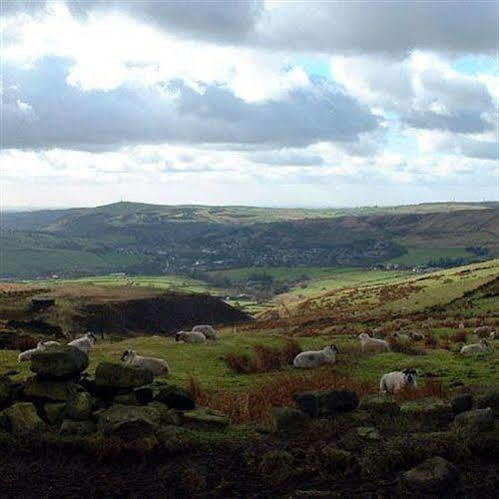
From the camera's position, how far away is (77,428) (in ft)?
57.1

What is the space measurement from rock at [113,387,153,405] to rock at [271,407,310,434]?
4.07 metres

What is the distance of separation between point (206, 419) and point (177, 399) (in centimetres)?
153

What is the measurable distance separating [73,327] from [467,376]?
48854 mm

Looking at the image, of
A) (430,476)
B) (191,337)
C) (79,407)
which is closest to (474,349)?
(191,337)

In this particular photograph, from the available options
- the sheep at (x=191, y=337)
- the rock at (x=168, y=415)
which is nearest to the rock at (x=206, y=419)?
the rock at (x=168, y=415)

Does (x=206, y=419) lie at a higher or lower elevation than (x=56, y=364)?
lower

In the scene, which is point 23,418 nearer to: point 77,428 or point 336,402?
point 77,428

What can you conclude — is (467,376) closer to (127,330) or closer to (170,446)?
(170,446)

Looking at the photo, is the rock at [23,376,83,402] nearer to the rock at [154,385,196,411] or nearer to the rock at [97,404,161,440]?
the rock at [97,404,161,440]

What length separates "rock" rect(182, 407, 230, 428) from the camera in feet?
58.4

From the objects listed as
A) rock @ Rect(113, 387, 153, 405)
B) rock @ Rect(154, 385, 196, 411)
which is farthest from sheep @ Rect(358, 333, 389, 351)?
rock @ Rect(113, 387, 153, 405)

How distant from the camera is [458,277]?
3900 inches

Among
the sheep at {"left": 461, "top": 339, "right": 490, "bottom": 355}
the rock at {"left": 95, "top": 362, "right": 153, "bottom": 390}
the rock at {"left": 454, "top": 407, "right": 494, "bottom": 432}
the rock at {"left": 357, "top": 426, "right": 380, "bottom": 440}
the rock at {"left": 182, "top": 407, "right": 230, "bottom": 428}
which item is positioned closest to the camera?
the rock at {"left": 454, "top": 407, "right": 494, "bottom": 432}

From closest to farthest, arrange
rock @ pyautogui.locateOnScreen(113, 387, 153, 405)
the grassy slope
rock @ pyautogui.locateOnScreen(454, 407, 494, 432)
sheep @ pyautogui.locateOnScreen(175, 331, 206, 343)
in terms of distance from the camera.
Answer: rock @ pyautogui.locateOnScreen(454, 407, 494, 432)
rock @ pyautogui.locateOnScreen(113, 387, 153, 405)
the grassy slope
sheep @ pyautogui.locateOnScreen(175, 331, 206, 343)
